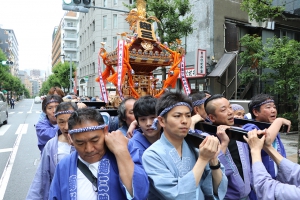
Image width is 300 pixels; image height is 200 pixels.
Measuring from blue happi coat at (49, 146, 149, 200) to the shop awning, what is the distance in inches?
Answer: 497

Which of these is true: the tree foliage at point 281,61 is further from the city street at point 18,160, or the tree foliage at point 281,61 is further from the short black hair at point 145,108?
the short black hair at point 145,108

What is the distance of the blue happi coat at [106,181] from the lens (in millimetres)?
1491

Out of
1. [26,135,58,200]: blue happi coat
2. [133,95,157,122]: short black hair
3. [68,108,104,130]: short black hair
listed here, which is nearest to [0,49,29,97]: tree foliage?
[26,135,58,200]: blue happi coat

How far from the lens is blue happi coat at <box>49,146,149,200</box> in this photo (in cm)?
149

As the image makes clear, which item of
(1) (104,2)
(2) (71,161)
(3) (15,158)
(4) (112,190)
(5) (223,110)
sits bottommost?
(3) (15,158)

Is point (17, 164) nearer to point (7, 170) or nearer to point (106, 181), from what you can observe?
point (7, 170)

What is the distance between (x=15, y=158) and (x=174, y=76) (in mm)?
5345

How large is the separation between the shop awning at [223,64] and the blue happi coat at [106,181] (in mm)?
12621

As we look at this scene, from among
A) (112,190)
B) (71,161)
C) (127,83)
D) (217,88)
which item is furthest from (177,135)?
(217,88)

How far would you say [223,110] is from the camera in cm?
254

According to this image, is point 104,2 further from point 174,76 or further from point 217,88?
point 174,76

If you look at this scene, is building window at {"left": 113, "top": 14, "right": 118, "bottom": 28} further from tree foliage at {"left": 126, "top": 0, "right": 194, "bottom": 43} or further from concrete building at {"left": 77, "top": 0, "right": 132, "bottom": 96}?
tree foliage at {"left": 126, "top": 0, "right": 194, "bottom": 43}

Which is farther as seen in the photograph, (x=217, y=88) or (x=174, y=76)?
(x=217, y=88)

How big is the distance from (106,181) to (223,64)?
13692 millimetres
